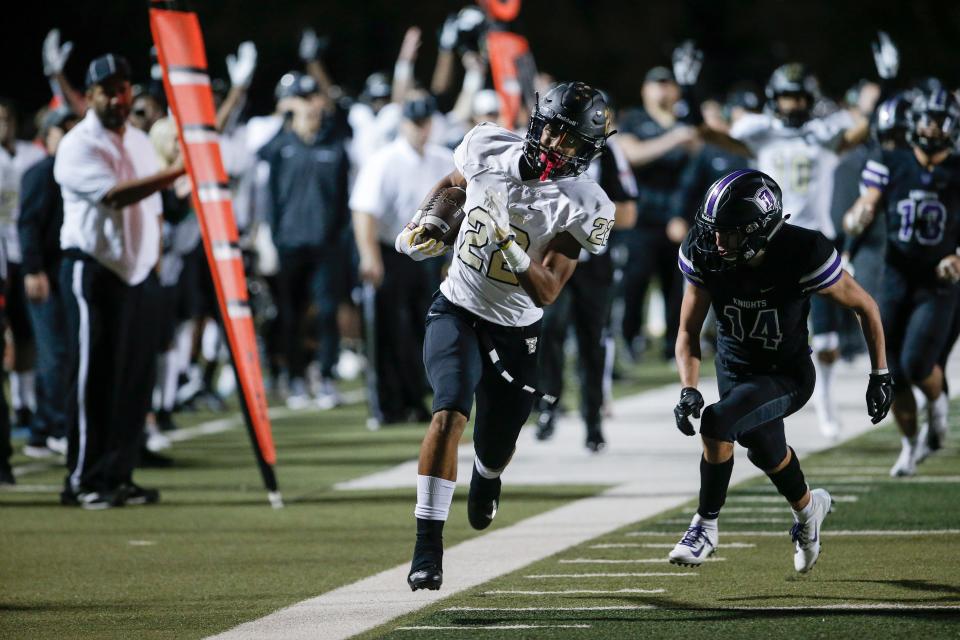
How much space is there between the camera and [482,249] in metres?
6.61

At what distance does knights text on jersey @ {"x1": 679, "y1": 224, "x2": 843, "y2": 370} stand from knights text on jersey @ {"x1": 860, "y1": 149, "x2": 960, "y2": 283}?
9.17 ft

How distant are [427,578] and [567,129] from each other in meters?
1.68

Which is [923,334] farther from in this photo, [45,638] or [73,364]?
[45,638]

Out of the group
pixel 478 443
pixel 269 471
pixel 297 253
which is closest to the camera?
pixel 478 443

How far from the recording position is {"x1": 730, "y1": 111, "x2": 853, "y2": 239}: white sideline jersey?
11742 mm

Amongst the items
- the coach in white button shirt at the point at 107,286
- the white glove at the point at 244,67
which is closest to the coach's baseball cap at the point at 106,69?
the coach in white button shirt at the point at 107,286

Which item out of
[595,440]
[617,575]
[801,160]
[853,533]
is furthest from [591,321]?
[617,575]

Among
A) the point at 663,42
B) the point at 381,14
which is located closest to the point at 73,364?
the point at 381,14

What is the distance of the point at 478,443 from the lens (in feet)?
23.5

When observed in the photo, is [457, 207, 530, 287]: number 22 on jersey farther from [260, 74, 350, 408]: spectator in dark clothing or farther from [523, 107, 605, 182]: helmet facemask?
[260, 74, 350, 408]: spectator in dark clothing

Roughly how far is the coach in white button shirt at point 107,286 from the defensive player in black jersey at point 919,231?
3.67m

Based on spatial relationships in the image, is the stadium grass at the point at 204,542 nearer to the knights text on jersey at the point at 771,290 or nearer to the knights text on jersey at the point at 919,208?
the knights text on jersey at the point at 771,290

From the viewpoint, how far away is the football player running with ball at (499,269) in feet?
21.6

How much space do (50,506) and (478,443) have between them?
3160mm
